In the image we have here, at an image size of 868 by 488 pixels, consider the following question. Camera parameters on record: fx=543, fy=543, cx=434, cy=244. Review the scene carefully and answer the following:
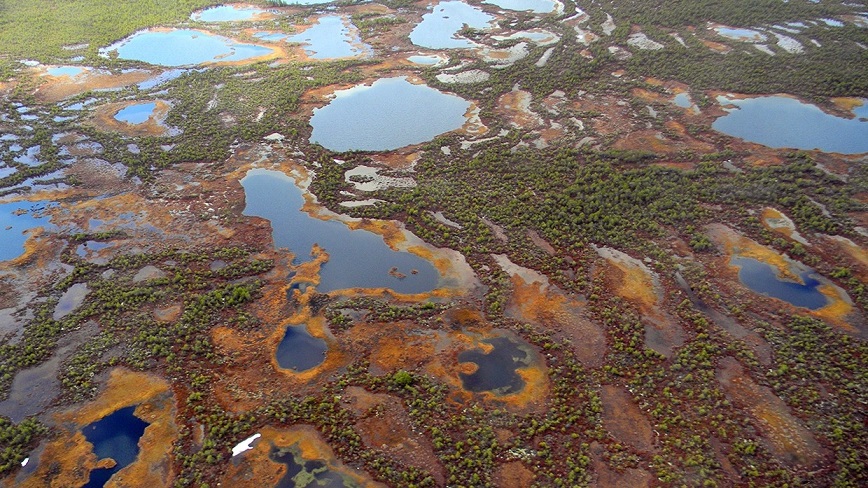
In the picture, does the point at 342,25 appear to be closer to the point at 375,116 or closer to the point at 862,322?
the point at 375,116

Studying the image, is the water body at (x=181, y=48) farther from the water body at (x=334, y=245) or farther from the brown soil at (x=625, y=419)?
the brown soil at (x=625, y=419)

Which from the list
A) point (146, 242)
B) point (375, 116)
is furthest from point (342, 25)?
point (146, 242)

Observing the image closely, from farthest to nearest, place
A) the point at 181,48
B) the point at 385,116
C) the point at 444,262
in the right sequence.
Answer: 1. the point at 181,48
2. the point at 385,116
3. the point at 444,262

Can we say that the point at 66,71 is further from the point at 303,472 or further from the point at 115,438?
the point at 303,472

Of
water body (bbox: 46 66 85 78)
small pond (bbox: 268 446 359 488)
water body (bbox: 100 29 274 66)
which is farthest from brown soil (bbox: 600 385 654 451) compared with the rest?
water body (bbox: 46 66 85 78)

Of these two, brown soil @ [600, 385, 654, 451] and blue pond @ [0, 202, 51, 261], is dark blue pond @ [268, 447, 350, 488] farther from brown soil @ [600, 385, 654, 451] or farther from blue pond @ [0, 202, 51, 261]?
blue pond @ [0, 202, 51, 261]

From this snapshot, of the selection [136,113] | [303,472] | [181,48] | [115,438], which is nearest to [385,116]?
[136,113]
